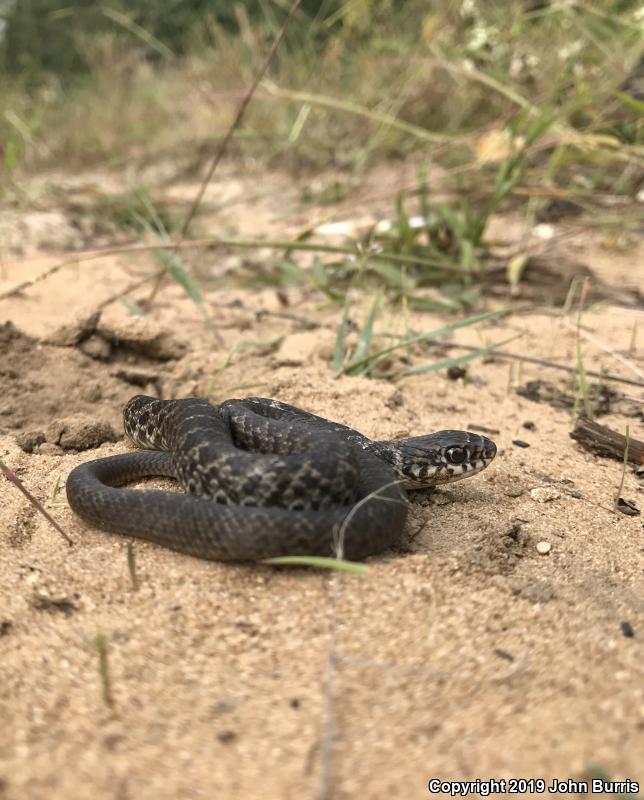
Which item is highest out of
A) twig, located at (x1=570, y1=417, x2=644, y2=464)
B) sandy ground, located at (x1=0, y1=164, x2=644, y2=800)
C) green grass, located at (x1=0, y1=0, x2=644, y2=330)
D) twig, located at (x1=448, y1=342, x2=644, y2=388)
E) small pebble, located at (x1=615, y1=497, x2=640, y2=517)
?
green grass, located at (x1=0, y1=0, x2=644, y2=330)

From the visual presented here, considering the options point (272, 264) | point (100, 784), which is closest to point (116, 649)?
point (100, 784)

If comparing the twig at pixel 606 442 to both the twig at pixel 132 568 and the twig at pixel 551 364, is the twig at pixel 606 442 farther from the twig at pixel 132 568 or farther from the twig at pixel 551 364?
the twig at pixel 132 568

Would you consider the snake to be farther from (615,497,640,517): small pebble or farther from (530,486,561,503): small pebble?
(615,497,640,517): small pebble

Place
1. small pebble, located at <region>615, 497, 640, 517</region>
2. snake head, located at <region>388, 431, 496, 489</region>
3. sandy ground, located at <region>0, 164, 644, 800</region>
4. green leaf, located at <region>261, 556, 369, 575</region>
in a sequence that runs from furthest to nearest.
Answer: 1. snake head, located at <region>388, 431, 496, 489</region>
2. small pebble, located at <region>615, 497, 640, 517</region>
3. green leaf, located at <region>261, 556, 369, 575</region>
4. sandy ground, located at <region>0, 164, 644, 800</region>

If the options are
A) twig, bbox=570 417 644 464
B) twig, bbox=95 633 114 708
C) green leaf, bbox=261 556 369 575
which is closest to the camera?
twig, bbox=95 633 114 708

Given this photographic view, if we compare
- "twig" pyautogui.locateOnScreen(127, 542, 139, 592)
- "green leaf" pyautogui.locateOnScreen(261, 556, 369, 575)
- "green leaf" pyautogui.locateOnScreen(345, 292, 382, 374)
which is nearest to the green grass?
"green leaf" pyautogui.locateOnScreen(345, 292, 382, 374)

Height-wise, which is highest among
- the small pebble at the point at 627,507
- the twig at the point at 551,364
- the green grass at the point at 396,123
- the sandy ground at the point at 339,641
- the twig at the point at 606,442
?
→ the green grass at the point at 396,123

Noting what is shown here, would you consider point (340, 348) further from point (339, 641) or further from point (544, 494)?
point (339, 641)

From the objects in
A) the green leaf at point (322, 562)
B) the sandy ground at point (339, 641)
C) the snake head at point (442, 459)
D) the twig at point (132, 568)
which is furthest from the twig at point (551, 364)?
the twig at point (132, 568)
